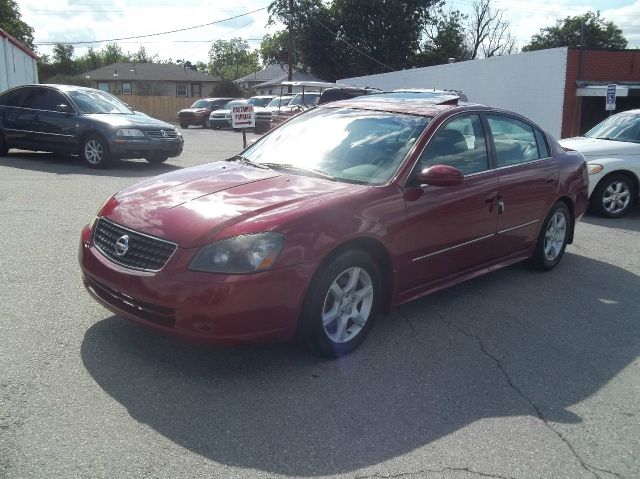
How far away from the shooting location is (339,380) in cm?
378

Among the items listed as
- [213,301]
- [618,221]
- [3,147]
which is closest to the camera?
[213,301]

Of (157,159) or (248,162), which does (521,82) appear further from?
(248,162)

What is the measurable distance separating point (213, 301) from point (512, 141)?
354cm

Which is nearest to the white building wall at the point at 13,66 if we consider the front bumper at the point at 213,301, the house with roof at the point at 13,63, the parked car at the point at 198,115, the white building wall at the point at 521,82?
the house with roof at the point at 13,63

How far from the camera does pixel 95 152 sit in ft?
40.0

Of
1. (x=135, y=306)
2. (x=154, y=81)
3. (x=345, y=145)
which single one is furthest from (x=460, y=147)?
(x=154, y=81)

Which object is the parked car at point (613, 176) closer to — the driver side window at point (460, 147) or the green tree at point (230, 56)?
the driver side window at point (460, 147)

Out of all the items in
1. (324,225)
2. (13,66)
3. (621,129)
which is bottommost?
(324,225)

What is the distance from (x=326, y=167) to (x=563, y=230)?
3188 mm

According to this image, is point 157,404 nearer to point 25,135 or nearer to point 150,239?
point 150,239

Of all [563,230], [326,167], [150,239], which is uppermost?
[326,167]

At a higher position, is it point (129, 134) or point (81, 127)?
point (81, 127)

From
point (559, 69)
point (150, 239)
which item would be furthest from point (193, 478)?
point (559, 69)

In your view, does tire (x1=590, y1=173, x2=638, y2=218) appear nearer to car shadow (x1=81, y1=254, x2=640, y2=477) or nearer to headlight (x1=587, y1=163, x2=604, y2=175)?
headlight (x1=587, y1=163, x2=604, y2=175)
